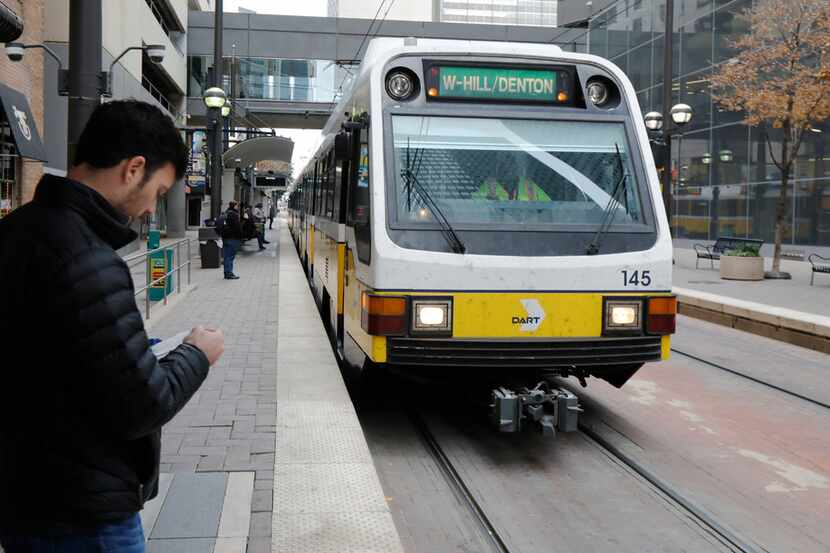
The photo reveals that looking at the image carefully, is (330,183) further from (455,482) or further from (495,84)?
(455,482)

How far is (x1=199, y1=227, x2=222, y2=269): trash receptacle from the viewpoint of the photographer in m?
20.9

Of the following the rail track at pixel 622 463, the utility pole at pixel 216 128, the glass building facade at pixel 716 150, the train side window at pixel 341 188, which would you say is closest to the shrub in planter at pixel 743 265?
the glass building facade at pixel 716 150

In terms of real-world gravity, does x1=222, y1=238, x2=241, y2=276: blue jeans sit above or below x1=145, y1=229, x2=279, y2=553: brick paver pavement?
above

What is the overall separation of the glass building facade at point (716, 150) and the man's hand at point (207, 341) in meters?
25.1

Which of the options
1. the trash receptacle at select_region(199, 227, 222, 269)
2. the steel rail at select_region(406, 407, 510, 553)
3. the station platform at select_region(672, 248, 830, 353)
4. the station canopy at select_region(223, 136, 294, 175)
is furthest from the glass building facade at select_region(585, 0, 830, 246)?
the steel rail at select_region(406, 407, 510, 553)

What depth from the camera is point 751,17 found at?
21344 mm

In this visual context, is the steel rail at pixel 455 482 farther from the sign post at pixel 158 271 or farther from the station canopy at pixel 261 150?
the station canopy at pixel 261 150

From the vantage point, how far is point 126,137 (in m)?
1.90

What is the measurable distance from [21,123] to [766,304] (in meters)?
15.0

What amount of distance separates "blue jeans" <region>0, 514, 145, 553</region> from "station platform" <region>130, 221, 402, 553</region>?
5.60 feet

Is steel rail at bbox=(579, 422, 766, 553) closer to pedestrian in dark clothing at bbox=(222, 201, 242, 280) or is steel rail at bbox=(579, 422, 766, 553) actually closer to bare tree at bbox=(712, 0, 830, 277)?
pedestrian in dark clothing at bbox=(222, 201, 242, 280)

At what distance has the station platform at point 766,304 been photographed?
11.0 m

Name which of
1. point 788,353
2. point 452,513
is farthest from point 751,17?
point 452,513

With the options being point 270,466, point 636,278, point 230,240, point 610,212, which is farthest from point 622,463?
point 230,240
